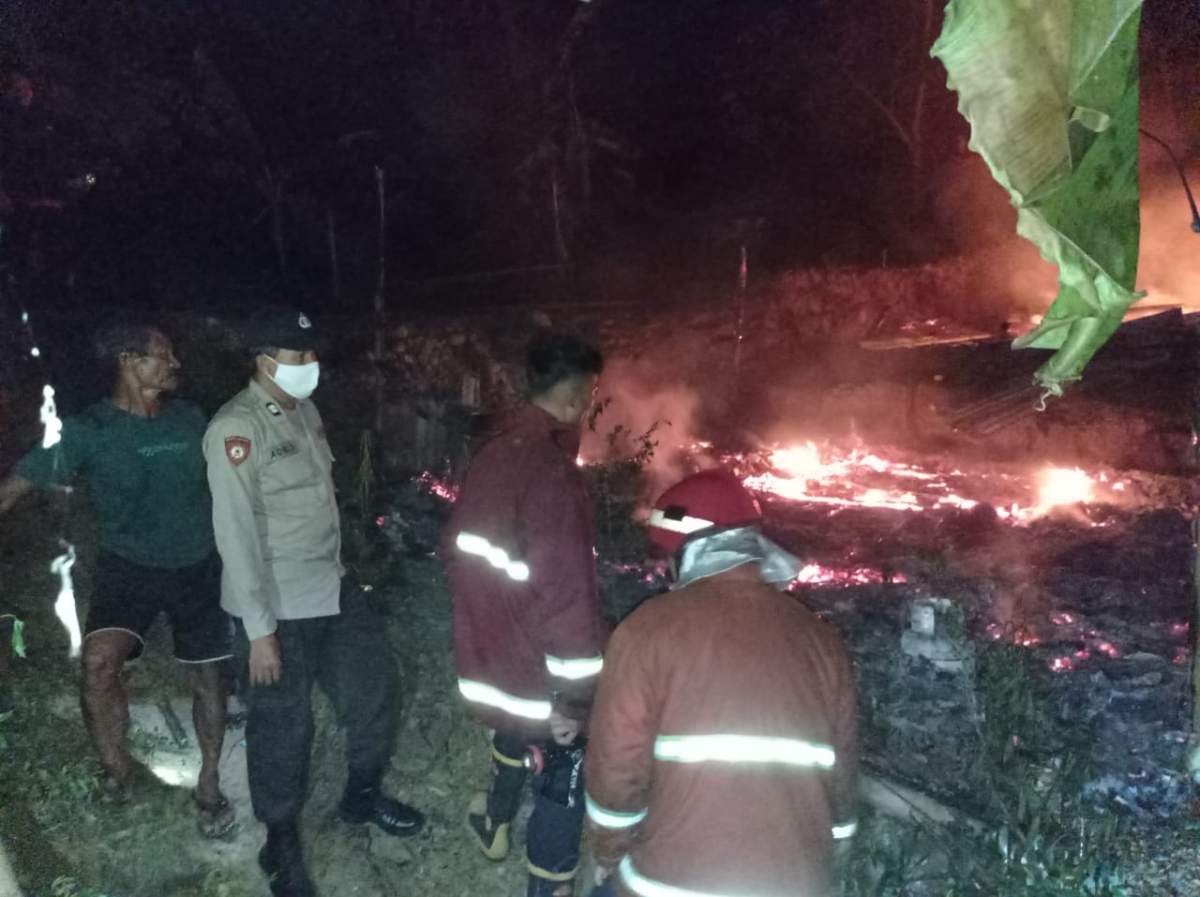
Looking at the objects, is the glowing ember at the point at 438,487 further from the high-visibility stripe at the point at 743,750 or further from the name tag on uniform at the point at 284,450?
the high-visibility stripe at the point at 743,750

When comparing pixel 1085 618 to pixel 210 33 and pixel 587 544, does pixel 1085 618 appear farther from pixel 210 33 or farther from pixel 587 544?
pixel 210 33

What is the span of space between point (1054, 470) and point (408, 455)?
6.32 metres

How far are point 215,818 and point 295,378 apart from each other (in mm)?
2112

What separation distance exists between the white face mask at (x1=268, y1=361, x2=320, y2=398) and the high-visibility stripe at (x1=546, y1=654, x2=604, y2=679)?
151 centimetres

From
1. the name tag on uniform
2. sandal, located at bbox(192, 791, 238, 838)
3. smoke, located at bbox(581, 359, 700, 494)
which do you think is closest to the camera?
the name tag on uniform

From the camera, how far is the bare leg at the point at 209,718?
13.3 ft

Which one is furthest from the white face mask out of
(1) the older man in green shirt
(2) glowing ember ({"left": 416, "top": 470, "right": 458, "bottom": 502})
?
(2) glowing ember ({"left": 416, "top": 470, "right": 458, "bottom": 502})

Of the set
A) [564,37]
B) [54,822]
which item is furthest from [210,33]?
[54,822]

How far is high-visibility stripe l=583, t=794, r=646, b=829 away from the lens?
2.36 metres

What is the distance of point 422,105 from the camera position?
17812 millimetres

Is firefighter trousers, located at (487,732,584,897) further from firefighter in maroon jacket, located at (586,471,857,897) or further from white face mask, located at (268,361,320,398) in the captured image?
white face mask, located at (268,361,320,398)

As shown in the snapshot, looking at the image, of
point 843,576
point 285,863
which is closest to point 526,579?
point 285,863

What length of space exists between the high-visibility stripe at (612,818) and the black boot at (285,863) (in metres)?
1.90

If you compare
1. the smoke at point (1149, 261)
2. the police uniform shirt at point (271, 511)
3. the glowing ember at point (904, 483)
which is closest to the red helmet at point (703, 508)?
the police uniform shirt at point (271, 511)
